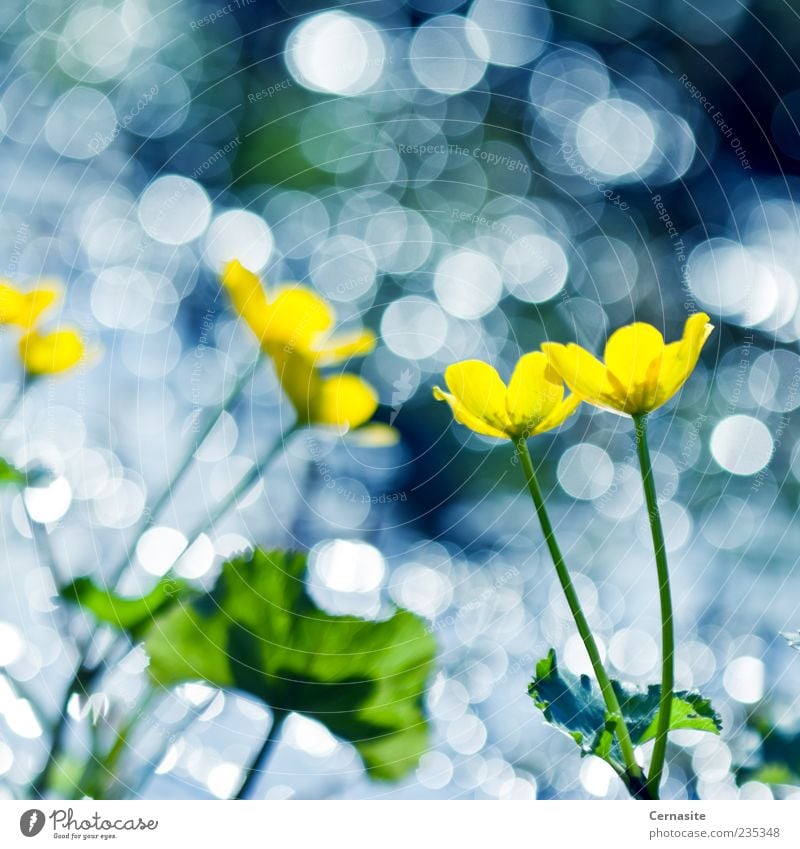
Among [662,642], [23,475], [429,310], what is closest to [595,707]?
[662,642]

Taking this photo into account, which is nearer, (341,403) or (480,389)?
(480,389)

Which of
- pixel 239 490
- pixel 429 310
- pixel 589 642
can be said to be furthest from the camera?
pixel 429 310

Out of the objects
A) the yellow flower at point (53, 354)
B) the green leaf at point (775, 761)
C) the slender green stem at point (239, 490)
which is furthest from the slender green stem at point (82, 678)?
→ the green leaf at point (775, 761)

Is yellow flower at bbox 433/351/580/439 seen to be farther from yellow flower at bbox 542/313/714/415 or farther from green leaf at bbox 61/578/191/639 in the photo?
green leaf at bbox 61/578/191/639

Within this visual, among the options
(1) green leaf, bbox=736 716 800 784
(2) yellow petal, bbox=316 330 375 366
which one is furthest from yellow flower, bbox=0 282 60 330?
(1) green leaf, bbox=736 716 800 784

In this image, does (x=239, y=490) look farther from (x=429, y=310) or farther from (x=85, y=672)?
(x=429, y=310)
